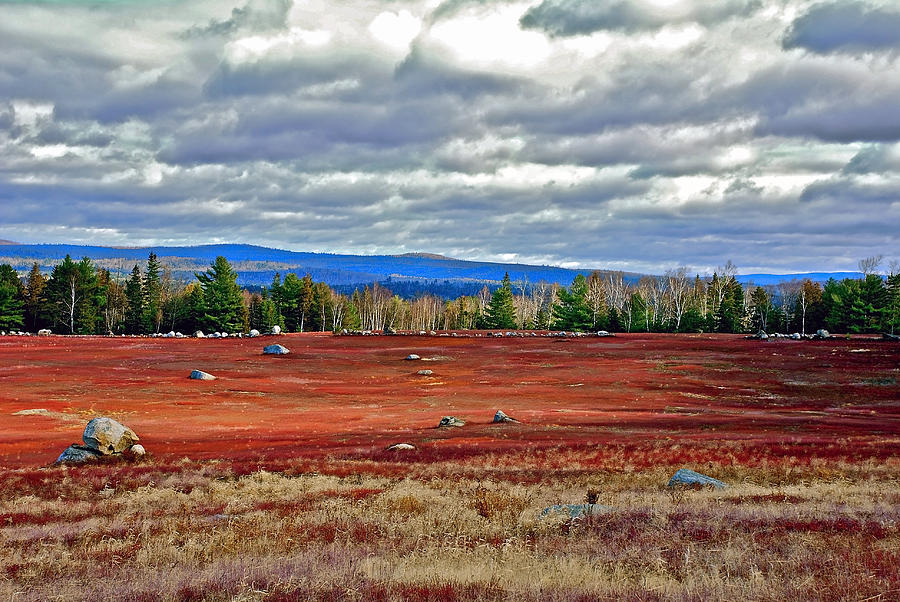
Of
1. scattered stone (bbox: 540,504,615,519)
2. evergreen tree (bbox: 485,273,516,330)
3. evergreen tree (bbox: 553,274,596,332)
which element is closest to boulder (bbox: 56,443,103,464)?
scattered stone (bbox: 540,504,615,519)

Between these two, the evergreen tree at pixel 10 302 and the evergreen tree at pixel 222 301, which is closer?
the evergreen tree at pixel 10 302

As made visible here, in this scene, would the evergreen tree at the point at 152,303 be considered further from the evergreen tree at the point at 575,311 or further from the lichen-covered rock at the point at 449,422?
the lichen-covered rock at the point at 449,422

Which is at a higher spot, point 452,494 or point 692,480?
point 692,480

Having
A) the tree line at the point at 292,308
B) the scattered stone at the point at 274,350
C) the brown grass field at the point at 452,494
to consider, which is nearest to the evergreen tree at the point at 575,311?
the tree line at the point at 292,308

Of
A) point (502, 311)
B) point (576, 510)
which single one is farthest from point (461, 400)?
point (502, 311)

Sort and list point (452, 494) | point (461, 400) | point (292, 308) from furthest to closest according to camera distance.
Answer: point (292, 308), point (461, 400), point (452, 494)

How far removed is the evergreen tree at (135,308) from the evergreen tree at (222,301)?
815 inches

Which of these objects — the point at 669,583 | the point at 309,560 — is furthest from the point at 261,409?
the point at 669,583

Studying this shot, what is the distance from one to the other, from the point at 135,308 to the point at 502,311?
8730cm

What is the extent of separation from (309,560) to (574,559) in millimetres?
4832

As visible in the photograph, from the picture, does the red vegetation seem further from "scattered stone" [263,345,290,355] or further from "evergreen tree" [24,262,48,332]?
"evergreen tree" [24,262,48,332]

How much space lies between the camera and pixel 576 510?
15680mm

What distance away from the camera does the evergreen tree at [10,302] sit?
119688 millimetres

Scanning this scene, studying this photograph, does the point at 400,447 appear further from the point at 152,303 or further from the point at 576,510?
the point at 152,303
